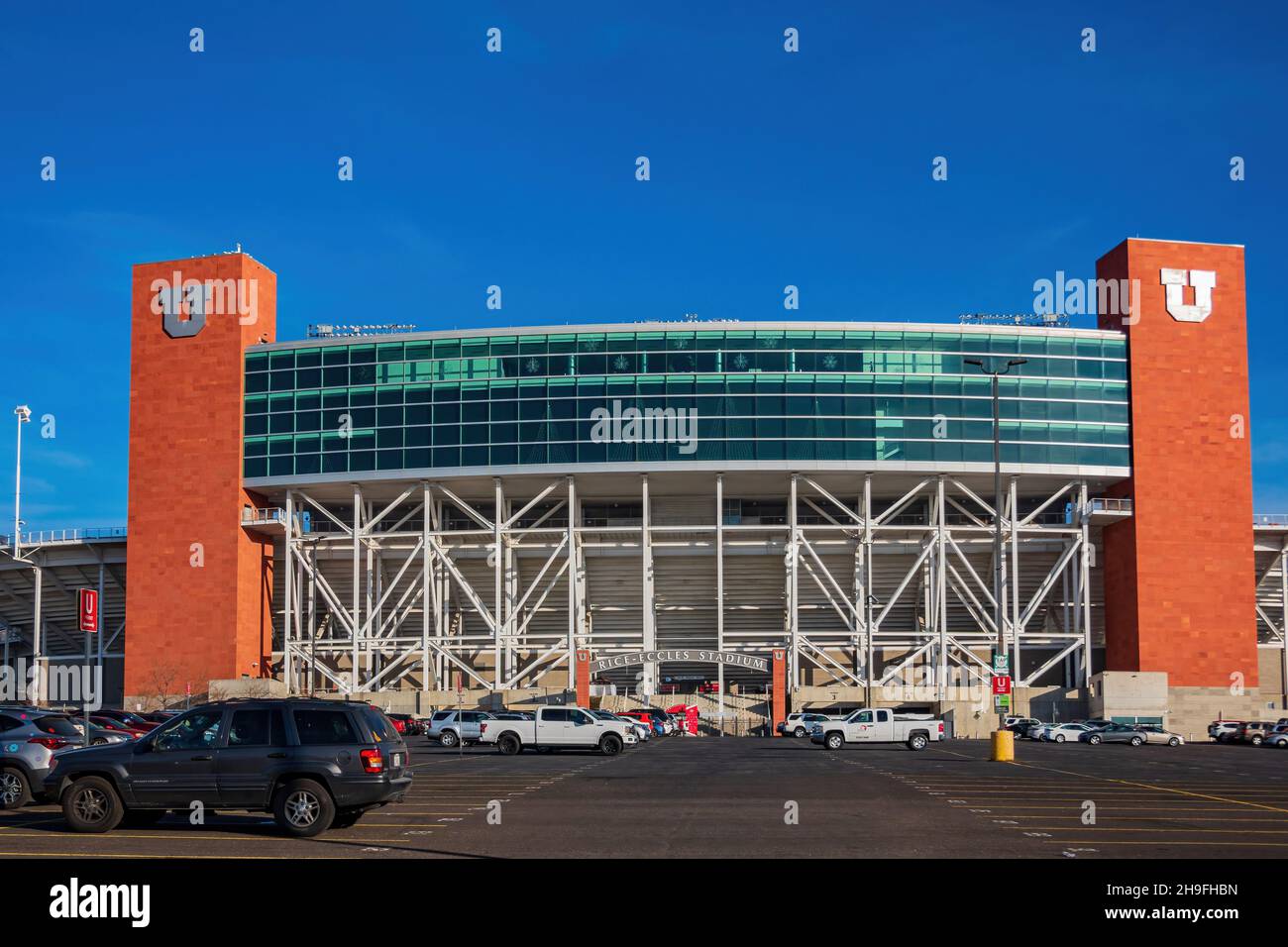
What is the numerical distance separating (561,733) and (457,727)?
896 cm

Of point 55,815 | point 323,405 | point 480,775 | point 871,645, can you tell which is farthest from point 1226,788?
point 323,405

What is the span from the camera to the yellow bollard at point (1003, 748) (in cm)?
3900

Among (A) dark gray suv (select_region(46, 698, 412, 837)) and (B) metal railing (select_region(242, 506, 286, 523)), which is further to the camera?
(B) metal railing (select_region(242, 506, 286, 523))

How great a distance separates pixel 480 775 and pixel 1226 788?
642 inches

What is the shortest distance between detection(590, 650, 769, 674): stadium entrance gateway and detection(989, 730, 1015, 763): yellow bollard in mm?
32427

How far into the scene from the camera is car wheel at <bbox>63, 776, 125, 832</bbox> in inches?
728

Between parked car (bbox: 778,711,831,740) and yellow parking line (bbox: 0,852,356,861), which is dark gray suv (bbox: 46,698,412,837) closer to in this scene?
yellow parking line (bbox: 0,852,356,861)

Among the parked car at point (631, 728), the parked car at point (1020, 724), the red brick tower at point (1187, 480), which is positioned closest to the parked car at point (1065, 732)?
the parked car at point (1020, 724)

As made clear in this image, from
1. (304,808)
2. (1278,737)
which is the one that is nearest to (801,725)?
(1278,737)

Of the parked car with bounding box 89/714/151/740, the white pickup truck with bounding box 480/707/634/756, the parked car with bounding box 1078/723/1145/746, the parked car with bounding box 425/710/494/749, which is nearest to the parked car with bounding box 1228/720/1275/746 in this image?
the parked car with bounding box 1078/723/1145/746

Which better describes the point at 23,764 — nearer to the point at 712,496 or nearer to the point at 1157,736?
the point at 1157,736

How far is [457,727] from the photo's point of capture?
5275 cm

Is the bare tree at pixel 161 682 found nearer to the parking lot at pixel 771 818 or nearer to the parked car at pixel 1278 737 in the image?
the parking lot at pixel 771 818

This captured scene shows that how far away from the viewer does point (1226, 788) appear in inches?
1117
